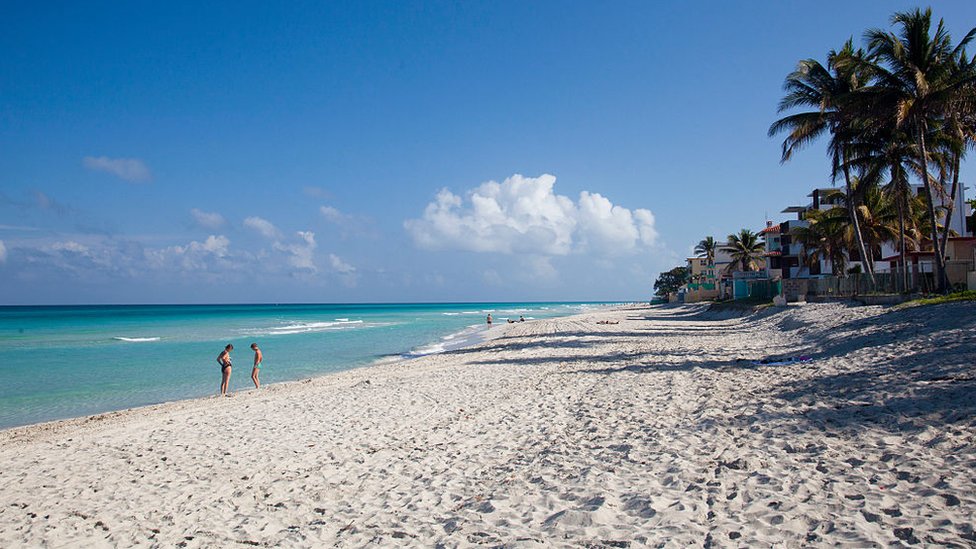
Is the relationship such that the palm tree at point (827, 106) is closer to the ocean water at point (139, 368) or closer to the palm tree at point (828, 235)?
the palm tree at point (828, 235)

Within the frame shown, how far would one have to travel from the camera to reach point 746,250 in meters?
61.5

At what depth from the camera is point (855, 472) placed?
5.22 meters

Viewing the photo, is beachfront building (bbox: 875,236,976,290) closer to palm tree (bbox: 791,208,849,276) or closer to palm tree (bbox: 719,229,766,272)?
palm tree (bbox: 791,208,849,276)

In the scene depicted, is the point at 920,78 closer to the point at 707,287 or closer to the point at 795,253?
the point at 795,253

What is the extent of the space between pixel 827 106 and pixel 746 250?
126 feet

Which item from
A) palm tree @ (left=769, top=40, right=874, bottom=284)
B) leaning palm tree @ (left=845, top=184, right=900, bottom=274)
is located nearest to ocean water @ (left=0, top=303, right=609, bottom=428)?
palm tree @ (left=769, top=40, right=874, bottom=284)

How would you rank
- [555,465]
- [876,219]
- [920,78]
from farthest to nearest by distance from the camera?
[876,219] < [920,78] < [555,465]

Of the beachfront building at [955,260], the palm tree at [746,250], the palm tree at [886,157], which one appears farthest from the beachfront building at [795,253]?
the palm tree at [886,157]

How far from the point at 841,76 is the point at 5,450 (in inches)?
1246

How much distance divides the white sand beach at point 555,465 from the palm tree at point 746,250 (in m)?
52.5

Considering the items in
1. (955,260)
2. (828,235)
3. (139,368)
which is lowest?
(139,368)

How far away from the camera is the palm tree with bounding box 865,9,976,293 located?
21016 millimetres

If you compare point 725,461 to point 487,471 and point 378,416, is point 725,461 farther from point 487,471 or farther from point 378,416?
point 378,416

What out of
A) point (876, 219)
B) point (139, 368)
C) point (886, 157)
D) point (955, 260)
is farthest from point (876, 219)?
point (139, 368)
